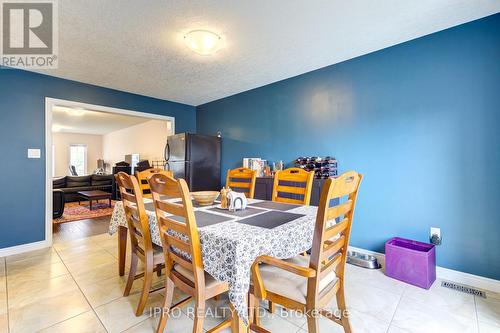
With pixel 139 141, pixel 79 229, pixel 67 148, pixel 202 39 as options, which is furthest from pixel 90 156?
pixel 202 39

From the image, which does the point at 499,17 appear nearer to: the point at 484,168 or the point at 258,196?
the point at 484,168

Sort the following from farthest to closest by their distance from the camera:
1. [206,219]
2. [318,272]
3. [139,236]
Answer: [139,236]
[206,219]
[318,272]

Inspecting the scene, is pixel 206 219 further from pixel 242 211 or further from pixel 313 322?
pixel 313 322

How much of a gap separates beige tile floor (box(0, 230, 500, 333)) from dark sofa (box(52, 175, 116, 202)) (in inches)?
152

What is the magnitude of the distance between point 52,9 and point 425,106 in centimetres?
348

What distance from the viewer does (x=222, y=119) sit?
14.8 ft

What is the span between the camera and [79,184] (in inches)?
242

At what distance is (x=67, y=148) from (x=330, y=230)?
11.4 m

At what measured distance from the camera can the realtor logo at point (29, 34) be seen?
1905 mm

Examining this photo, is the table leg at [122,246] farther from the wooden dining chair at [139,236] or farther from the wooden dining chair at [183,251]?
the wooden dining chair at [183,251]

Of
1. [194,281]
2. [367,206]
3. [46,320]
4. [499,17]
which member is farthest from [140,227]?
[499,17]

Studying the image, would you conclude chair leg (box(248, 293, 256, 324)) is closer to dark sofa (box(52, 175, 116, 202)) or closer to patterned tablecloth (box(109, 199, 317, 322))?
patterned tablecloth (box(109, 199, 317, 322))

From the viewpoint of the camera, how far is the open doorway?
3654 millimetres

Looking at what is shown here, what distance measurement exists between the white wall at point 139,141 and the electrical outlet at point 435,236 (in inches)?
170
